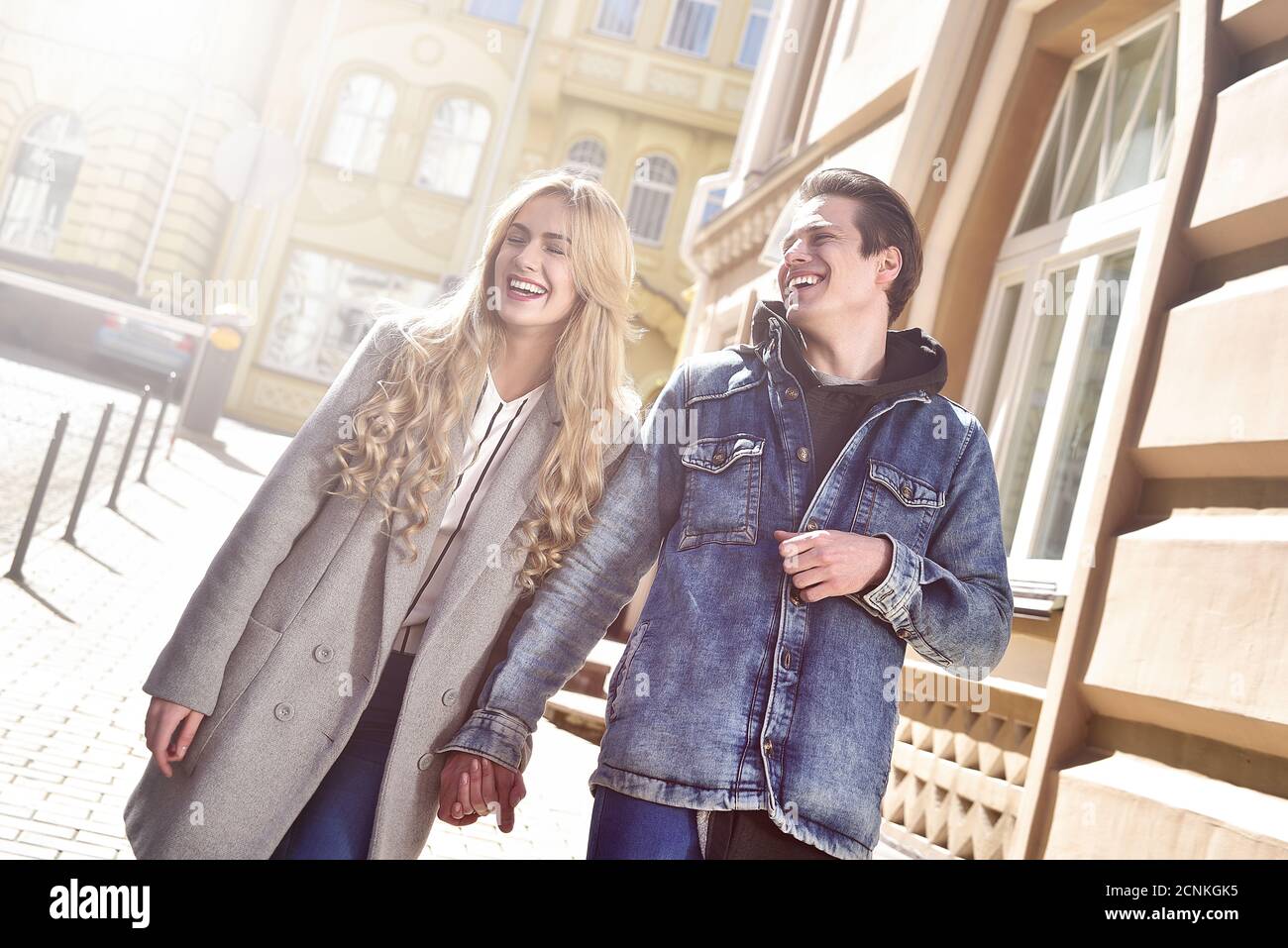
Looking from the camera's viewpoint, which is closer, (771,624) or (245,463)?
(771,624)

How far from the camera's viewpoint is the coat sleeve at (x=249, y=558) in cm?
240

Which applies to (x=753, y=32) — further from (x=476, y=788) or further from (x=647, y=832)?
(x=647, y=832)

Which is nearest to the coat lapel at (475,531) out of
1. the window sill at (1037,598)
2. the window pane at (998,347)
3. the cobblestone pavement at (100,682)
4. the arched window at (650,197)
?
the cobblestone pavement at (100,682)

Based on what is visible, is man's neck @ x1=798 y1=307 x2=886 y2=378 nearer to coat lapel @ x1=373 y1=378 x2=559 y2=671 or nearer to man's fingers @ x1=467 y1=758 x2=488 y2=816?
coat lapel @ x1=373 y1=378 x2=559 y2=671

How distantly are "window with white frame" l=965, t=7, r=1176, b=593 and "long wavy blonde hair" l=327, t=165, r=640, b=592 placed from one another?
95.0 inches

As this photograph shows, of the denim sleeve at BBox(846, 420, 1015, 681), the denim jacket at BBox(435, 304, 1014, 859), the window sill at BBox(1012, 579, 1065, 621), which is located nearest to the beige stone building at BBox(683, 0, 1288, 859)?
the window sill at BBox(1012, 579, 1065, 621)

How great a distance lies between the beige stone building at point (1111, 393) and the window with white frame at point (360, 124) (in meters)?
19.3

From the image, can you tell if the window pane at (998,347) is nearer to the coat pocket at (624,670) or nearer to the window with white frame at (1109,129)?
the window with white frame at (1109,129)

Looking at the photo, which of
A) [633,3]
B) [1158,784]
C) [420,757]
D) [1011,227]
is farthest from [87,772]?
[633,3]

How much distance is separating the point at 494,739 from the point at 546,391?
77cm

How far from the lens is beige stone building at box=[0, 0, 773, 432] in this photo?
941 inches

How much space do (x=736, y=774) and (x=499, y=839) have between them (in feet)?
10.1

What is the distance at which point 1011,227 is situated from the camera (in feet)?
19.5
